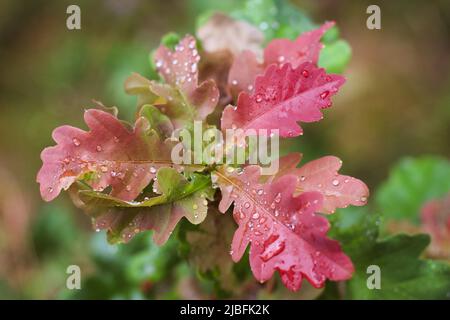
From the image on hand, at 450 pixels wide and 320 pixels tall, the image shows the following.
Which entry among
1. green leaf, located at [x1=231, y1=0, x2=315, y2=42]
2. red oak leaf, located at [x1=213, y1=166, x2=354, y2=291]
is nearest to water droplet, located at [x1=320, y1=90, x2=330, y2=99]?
red oak leaf, located at [x1=213, y1=166, x2=354, y2=291]

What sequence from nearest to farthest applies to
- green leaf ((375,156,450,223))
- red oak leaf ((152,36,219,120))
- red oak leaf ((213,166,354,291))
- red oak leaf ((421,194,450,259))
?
red oak leaf ((213,166,354,291)) → red oak leaf ((152,36,219,120)) → red oak leaf ((421,194,450,259)) → green leaf ((375,156,450,223))

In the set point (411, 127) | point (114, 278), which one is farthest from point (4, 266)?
point (411, 127)

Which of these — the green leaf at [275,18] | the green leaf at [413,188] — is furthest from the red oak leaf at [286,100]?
the green leaf at [413,188]

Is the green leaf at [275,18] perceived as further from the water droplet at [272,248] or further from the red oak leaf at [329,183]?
the water droplet at [272,248]

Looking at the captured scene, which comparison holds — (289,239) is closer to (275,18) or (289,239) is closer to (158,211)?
(158,211)

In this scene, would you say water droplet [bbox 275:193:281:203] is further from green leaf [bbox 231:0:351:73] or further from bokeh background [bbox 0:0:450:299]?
bokeh background [bbox 0:0:450:299]

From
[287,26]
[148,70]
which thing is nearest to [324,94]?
[287,26]
